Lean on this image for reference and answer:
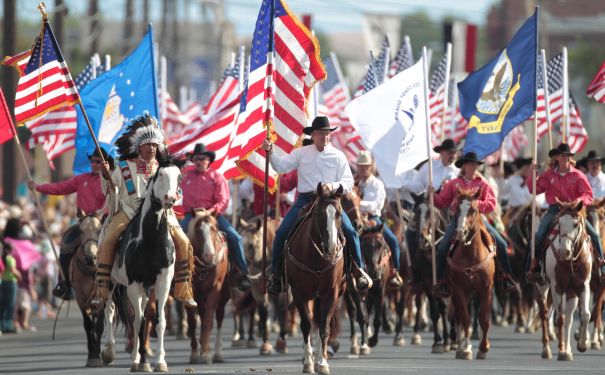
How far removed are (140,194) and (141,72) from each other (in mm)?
7095

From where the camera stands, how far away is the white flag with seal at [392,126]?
24.4m

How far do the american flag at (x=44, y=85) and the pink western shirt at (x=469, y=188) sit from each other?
5.05 meters

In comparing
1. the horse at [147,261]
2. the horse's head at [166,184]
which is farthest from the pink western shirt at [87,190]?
the horse's head at [166,184]

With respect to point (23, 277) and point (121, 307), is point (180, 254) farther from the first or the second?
point (23, 277)

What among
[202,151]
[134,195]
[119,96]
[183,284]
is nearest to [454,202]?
[202,151]

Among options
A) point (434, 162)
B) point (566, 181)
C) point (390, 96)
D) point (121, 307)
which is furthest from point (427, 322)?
point (121, 307)

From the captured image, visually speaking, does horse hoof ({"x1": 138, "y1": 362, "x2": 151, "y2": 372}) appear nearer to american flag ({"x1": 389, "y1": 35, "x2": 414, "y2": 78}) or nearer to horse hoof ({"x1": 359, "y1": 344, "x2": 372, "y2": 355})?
horse hoof ({"x1": 359, "y1": 344, "x2": 372, "y2": 355})

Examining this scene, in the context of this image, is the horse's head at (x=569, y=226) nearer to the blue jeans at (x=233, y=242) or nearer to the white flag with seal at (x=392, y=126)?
the white flag with seal at (x=392, y=126)

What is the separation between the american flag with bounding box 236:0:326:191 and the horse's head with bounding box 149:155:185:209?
2175 millimetres

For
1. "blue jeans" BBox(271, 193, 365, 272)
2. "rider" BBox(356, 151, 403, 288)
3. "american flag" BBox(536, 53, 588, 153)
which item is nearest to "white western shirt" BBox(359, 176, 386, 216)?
"rider" BBox(356, 151, 403, 288)

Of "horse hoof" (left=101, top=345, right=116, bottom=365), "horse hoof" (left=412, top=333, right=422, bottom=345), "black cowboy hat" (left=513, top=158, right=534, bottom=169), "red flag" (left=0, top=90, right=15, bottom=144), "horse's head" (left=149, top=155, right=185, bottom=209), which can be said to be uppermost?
"black cowboy hat" (left=513, top=158, right=534, bottom=169)

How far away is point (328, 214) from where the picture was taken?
18766 millimetres

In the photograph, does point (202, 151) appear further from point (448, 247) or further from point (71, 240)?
point (448, 247)

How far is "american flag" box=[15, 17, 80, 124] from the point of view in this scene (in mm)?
21297
